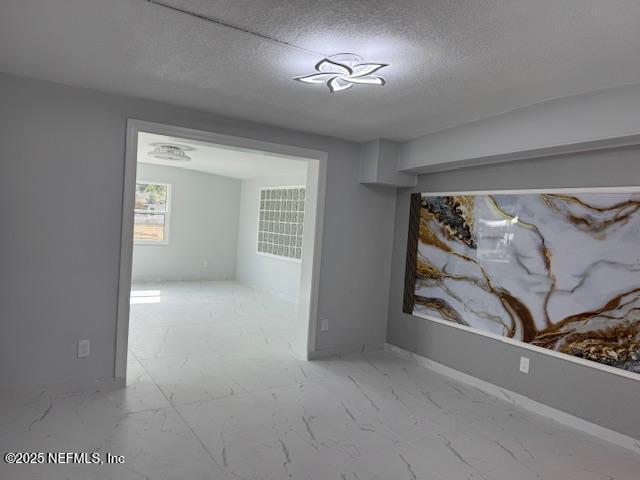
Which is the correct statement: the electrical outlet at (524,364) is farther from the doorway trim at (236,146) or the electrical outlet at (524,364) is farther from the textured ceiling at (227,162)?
the textured ceiling at (227,162)

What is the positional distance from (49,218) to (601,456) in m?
3.91

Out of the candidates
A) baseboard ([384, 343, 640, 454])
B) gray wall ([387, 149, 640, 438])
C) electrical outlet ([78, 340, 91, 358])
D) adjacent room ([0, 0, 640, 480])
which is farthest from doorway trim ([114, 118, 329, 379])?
baseboard ([384, 343, 640, 454])

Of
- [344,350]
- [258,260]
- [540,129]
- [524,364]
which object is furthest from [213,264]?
[540,129]

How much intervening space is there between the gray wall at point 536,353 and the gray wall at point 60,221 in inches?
91.3

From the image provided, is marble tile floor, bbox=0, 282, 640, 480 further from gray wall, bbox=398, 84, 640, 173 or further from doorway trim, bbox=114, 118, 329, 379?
gray wall, bbox=398, 84, 640, 173

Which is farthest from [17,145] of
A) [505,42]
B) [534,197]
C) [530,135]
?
[534,197]

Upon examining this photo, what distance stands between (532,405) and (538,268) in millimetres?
1035

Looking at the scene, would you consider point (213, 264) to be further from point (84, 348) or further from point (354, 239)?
point (84, 348)

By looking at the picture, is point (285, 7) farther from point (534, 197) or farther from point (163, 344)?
point (163, 344)

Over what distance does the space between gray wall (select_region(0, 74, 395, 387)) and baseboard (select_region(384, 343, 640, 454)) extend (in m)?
2.79

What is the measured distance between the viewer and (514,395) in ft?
10.8

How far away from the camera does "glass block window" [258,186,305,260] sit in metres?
7.28

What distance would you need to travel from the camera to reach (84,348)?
3.06m

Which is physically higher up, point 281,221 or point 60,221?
point 281,221
